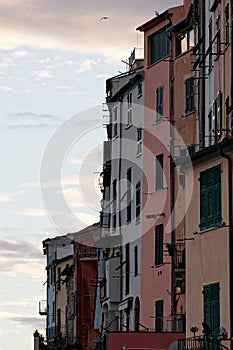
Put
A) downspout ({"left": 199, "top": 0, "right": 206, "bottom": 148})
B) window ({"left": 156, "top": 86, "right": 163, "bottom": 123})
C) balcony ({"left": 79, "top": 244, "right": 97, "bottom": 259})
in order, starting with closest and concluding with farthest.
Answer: downspout ({"left": 199, "top": 0, "right": 206, "bottom": 148}), window ({"left": 156, "top": 86, "right": 163, "bottom": 123}), balcony ({"left": 79, "top": 244, "right": 97, "bottom": 259})

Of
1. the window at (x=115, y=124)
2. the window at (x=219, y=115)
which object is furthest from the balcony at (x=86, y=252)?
the window at (x=219, y=115)

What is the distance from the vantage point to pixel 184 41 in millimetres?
56688

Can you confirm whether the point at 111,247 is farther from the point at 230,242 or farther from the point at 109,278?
the point at 230,242

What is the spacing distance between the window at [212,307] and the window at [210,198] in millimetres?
A: 1977

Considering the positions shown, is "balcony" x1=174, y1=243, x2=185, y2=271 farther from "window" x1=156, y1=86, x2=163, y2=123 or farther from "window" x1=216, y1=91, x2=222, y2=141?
"window" x1=216, y1=91, x2=222, y2=141

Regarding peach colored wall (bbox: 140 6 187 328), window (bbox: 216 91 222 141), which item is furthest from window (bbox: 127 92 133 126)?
window (bbox: 216 91 222 141)

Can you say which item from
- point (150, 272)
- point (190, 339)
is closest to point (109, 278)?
point (150, 272)

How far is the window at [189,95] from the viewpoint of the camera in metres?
54.4

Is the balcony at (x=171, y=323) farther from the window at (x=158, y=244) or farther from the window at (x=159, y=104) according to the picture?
the window at (x=159, y=104)

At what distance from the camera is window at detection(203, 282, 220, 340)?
37906mm

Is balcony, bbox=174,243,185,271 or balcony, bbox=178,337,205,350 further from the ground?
balcony, bbox=174,243,185,271

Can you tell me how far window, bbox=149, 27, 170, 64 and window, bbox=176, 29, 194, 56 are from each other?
1.42 meters

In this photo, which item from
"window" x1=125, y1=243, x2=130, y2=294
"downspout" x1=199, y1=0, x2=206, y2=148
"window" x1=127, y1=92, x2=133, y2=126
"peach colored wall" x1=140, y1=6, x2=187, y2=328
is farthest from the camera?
"window" x1=127, y1=92, x2=133, y2=126

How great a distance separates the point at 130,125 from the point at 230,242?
89.9 ft
